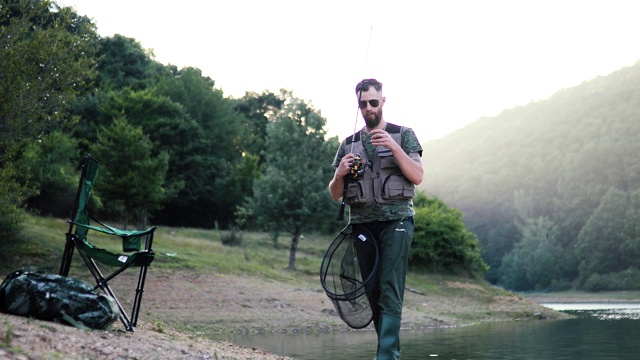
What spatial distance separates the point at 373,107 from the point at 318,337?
13.9 metres

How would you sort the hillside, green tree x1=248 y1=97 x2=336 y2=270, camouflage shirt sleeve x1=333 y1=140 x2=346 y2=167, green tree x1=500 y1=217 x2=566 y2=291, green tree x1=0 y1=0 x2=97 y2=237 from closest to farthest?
camouflage shirt sleeve x1=333 y1=140 x2=346 y2=167, the hillside, green tree x1=0 y1=0 x2=97 y2=237, green tree x1=248 y1=97 x2=336 y2=270, green tree x1=500 y1=217 x2=566 y2=291

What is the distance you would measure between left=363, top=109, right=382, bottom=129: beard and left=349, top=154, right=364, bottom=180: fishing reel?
333 millimetres

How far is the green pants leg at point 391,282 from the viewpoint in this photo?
20.9 ft

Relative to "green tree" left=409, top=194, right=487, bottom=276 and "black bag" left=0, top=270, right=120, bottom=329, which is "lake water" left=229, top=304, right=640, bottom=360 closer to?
"black bag" left=0, top=270, right=120, bottom=329

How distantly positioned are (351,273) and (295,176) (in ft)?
109

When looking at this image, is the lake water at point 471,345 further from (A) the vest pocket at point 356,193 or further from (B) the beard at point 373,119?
(B) the beard at point 373,119

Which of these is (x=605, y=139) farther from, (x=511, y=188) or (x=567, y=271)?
(x=567, y=271)

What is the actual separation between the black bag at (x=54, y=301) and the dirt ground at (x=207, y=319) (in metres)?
0.20

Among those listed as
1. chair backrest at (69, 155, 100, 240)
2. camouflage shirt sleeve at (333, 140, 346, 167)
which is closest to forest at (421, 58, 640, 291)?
chair backrest at (69, 155, 100, 240)

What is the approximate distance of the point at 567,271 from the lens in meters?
83.2

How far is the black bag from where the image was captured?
8.33 meters

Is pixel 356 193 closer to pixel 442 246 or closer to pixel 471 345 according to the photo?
pixel 471 345

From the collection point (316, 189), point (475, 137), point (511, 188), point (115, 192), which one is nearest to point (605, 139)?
point (511, 188)

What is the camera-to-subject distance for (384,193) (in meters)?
6.42
